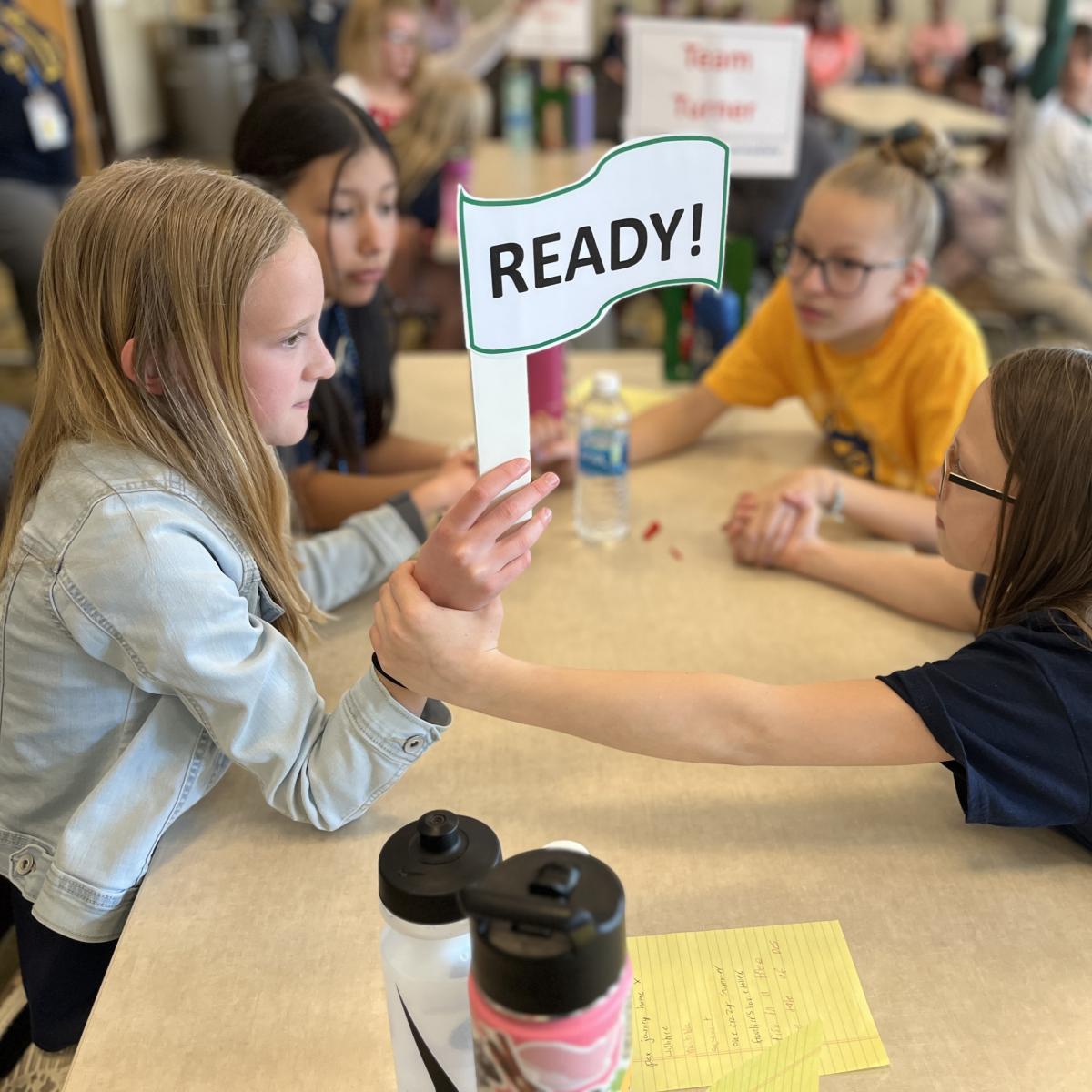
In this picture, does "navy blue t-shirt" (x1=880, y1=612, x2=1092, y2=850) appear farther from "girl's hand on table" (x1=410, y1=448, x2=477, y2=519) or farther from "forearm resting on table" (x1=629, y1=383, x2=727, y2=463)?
"forearm resting on table" (x1=629, y1=383, x2=727, y2=463)

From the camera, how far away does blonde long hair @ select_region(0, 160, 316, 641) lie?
788 mm

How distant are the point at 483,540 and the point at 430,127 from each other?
296 cm

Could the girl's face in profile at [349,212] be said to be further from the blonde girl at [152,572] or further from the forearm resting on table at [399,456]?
the blonde girl at [152,572]

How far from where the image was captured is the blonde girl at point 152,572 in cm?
78

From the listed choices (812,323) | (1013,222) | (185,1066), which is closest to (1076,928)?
(185,1066)

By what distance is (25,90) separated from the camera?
3.15 metres

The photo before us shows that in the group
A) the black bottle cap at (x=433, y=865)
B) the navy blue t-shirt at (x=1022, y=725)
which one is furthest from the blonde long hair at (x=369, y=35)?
the black bottle cap at (x=433, y=865)

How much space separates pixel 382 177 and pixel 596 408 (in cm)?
45

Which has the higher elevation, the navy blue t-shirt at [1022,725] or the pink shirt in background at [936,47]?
the navy blue t-shirt at [1022,725]

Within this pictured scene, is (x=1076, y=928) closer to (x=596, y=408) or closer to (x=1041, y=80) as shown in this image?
(x=596, y=408)

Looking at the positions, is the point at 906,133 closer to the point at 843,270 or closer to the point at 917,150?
the point at 917,150

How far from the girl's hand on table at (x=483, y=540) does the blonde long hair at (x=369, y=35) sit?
3.24 meters

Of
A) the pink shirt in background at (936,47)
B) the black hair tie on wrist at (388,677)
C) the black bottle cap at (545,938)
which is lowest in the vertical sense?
the pink shirt in background at (936,47)

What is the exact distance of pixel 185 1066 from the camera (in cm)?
65
